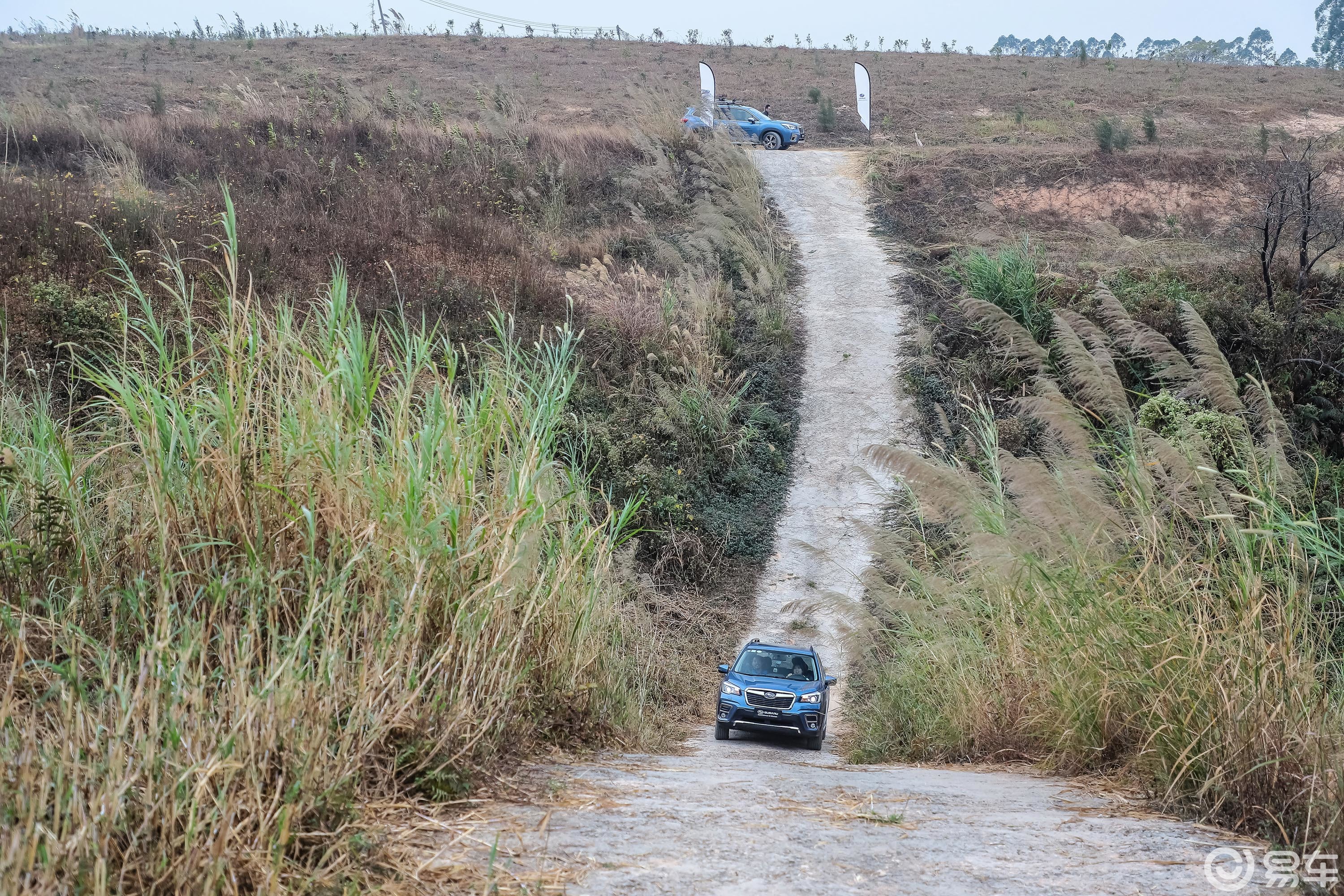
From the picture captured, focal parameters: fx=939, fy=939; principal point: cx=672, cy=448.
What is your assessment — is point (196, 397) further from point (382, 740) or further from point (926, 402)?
point (926, 402)

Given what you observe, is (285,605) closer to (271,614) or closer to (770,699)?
(271,614)

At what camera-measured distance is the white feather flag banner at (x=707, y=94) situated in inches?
1120

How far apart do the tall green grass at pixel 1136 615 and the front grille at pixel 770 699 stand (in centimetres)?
86

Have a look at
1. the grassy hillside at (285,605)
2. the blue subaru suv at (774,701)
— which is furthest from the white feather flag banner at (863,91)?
the blue subaru suv at (774,701)

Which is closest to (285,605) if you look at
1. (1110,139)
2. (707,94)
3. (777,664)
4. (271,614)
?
(271,614)

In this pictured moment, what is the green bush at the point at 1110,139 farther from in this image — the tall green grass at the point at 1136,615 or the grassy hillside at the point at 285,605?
the grassy hillside at the point at 285,605

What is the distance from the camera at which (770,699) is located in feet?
28.2

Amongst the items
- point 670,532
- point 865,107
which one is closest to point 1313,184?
point 865,107

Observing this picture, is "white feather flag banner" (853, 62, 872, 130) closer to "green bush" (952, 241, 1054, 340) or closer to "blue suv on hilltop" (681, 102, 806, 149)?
"blue suv on hilltop" (681, 102, 806, 149)

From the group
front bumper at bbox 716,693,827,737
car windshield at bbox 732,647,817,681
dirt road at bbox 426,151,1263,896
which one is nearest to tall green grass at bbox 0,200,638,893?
dirt road at bbox 426,151,1263,896

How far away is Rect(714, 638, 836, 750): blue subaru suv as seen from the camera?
8547 mm

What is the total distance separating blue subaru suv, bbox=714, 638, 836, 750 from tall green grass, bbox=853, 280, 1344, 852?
30.9 inches

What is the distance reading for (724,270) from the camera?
64.7 ft

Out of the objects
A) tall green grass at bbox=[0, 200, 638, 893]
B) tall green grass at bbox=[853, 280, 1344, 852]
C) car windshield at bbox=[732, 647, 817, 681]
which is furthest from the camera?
car windshield at bbox=[732, 647, 817, 681]
